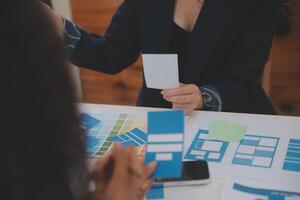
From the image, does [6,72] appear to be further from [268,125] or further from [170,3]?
[170,3]

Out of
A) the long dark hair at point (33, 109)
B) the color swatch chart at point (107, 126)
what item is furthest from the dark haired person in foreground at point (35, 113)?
the color swatch chart at point (107, 126)

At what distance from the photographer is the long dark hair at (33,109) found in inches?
17.6

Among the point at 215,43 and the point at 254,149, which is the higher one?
the point at 215,43

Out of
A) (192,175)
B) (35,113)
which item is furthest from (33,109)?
(192,175)

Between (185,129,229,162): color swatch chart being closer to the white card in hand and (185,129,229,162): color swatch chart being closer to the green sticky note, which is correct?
the green sticky note

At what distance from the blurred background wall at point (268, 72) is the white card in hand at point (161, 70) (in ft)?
3.93

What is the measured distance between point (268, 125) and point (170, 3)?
1.62ft

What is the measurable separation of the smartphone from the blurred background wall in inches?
54.4

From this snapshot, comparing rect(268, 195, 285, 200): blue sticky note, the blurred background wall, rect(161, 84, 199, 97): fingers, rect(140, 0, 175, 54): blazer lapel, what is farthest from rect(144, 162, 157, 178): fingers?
the blurred background wall

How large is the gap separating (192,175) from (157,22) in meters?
0.61

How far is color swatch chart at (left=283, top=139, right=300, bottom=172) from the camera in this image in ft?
3.04

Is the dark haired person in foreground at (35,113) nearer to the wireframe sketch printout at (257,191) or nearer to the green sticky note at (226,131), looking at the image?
the wireframe sketch printout at (257,191)

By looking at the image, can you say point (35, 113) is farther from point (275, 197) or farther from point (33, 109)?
point (275, 197)

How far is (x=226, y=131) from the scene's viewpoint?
1.08 meters
